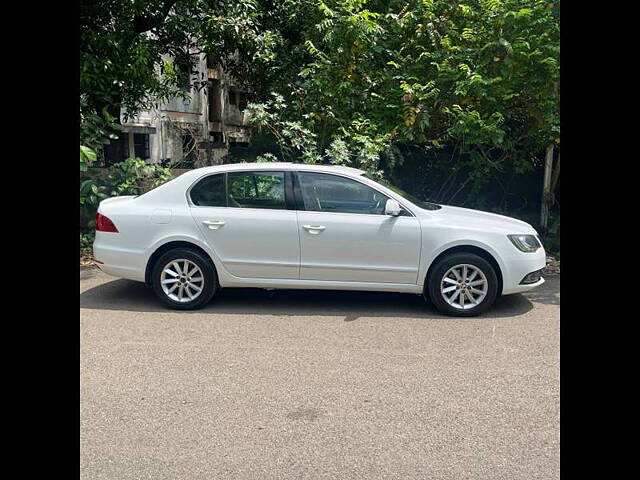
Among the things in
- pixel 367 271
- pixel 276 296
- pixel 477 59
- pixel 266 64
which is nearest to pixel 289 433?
pixel 367 271

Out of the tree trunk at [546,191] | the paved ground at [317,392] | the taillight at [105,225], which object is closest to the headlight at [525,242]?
the paved ground at [317,392]

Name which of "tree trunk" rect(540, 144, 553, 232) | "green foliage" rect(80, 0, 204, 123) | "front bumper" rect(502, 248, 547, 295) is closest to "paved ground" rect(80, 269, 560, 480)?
"front bumper" rect(502, 248, 547, 295)

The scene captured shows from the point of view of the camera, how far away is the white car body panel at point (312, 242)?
6.05 metres

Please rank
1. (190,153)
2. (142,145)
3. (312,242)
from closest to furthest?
(312,242), (190,153), (142,145)

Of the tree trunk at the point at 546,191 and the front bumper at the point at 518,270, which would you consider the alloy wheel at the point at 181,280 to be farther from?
the tree trunk at the point at 546,191

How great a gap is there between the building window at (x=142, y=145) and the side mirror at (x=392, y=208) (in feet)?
59.1

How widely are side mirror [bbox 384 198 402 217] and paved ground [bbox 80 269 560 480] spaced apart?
1058 mm

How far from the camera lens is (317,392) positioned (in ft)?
13.5

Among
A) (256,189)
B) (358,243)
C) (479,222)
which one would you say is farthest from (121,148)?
(479,222)

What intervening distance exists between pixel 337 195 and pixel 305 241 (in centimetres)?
63

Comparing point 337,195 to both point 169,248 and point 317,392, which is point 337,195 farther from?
point 317,392

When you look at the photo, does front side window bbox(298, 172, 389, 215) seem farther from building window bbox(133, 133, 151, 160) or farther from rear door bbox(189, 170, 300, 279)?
building window bbox(133, 133, 151, 160)

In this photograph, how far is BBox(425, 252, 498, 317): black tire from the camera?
6012 millimetres
